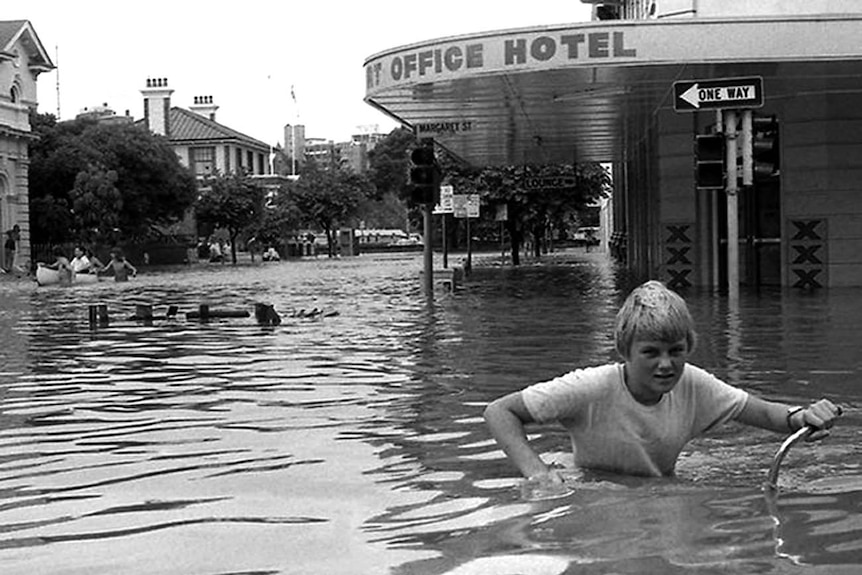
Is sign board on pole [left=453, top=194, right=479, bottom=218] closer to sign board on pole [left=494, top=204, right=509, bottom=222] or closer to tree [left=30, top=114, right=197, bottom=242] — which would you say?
sign board on pole [left=494, top=204, right=509, bottom=222]

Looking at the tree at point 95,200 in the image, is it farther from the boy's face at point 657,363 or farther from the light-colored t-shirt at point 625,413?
the boy's face at point 657,363

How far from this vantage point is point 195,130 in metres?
106

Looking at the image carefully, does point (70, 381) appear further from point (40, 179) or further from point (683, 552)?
point (40, 179)

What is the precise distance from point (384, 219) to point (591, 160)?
102690 millimetres

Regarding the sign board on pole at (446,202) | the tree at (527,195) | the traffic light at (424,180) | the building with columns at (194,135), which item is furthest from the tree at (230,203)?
the traffic light at (424,180)

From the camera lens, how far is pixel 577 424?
18.8ft

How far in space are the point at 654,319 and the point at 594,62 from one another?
46.5 feet

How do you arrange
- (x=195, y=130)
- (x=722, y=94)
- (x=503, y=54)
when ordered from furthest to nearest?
(x=195, y=130) → (x=503, y=54) → (x=722, y=94)

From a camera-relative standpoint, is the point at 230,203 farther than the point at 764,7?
Yes

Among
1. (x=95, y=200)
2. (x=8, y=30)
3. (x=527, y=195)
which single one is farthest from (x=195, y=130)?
(x=527, y=195)

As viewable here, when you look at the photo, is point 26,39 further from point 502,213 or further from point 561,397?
point 561,397

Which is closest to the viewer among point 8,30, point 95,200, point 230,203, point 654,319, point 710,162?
point 654,319

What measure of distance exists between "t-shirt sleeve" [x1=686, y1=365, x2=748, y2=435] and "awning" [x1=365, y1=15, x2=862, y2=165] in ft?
44.9

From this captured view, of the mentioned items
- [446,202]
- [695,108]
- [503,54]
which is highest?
[503,54]
